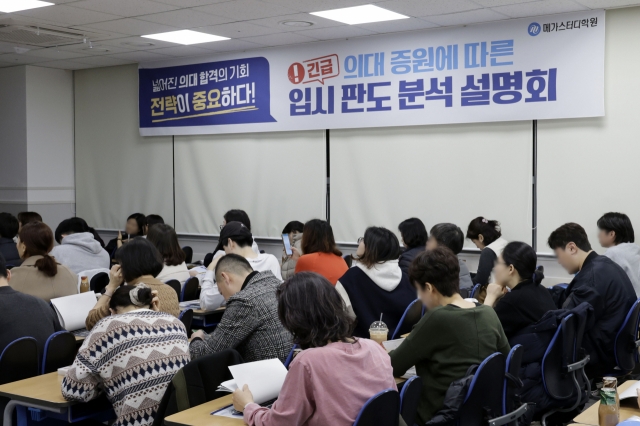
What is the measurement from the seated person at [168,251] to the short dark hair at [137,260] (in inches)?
76.5

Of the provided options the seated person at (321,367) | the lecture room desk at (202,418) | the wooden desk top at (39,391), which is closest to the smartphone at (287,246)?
the wooden desk top at (39,391)

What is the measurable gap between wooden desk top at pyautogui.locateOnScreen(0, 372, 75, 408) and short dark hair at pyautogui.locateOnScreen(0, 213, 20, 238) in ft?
11.4

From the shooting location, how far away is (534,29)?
252 inches

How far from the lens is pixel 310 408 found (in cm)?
229

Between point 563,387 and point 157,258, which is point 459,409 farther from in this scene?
point 157,258

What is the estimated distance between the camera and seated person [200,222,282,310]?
4941mm

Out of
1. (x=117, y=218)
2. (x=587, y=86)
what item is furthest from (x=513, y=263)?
(x=117, y=218)

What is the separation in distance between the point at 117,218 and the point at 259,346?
6.85 meters

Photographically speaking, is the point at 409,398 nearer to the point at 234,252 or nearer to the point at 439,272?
the point at 439,272

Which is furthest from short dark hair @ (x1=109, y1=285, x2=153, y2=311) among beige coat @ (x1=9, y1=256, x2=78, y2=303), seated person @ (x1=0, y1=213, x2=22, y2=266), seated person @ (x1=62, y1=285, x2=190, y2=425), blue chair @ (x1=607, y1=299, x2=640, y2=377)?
seated person @ (x1=0, y1=213, x2=22, y2=266)

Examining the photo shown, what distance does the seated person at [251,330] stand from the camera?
3258mm

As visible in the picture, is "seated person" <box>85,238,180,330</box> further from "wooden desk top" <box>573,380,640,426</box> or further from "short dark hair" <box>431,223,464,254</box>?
"short dark hair" <box>431,223,464,254</box>

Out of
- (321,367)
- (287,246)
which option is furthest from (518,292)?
(287,246)

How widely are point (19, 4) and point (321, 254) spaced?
11.4 feet
